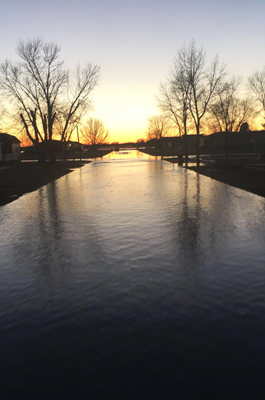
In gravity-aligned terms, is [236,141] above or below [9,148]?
above

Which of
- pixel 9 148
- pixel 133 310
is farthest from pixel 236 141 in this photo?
pixel 133 310

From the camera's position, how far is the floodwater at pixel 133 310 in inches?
126

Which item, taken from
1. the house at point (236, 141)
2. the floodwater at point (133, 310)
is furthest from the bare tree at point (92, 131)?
the floodwater at point (133, 310)

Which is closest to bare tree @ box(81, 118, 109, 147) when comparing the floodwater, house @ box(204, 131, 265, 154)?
house @ box(204, 131, 265, 154)

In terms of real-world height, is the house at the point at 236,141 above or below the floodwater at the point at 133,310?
above

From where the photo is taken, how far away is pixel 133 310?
4.50m

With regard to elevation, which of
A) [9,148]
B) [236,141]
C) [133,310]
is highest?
[236,141]

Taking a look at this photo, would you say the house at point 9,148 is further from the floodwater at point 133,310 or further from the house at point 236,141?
the floodwater at point 133,310

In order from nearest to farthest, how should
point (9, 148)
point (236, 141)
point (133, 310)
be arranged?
point (133, 310)
point (9, 148)
point (236, 141)

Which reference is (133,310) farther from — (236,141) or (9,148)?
(236,141)

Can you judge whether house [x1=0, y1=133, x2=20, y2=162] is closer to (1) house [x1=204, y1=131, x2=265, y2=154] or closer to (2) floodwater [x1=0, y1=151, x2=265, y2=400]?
(1) house [x1=204, y1=131, x2=265, y2=154]

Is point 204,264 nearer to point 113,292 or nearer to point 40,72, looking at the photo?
point 113,292

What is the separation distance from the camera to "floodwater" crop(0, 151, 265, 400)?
3199mm

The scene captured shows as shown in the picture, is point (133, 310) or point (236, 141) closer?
point (133, 310)
